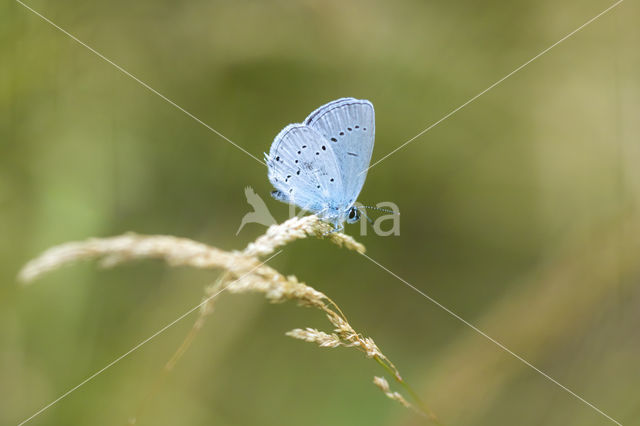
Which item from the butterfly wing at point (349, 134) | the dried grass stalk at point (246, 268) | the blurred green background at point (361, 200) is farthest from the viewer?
the butterfly wing at point (349, 134)

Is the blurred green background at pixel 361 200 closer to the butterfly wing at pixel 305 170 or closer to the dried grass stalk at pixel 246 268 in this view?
the butterfly wing at pixel 305 170

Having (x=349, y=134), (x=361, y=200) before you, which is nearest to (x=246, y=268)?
(x=349, y=134)

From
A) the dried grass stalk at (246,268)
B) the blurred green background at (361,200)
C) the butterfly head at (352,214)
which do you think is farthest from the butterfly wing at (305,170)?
the dried grass stalk at (246,268)

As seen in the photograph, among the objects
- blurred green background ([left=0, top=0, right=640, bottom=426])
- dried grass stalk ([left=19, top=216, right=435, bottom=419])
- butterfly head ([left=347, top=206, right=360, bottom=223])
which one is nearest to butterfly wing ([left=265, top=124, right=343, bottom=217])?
butterfly head ([left=347, top=206, right=360, bottom=223])

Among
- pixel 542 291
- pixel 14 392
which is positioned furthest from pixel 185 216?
pixel 542 291

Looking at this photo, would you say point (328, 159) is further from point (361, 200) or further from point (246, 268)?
point (246, 268)

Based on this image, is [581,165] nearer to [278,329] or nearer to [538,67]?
[538,67]
